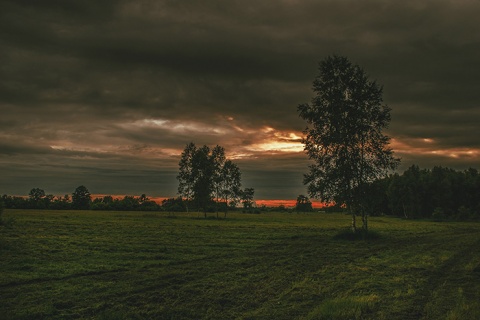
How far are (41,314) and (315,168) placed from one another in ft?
90.8

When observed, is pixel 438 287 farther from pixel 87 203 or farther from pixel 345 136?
pixel 87 203

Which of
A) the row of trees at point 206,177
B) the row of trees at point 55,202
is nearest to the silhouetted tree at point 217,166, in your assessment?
the row of trees at point 206,177

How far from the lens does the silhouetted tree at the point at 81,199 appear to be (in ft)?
501

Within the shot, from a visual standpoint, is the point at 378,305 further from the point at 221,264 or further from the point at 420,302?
the point at 221,264

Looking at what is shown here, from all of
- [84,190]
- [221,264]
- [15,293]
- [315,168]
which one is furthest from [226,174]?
[84,190]

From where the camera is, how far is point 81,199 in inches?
6132

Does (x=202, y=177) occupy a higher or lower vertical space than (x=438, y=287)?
higher

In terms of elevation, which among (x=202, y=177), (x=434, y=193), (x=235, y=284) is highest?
(x=202, y=177)

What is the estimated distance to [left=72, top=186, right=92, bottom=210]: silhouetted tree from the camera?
153 metres

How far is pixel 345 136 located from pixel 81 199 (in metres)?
150

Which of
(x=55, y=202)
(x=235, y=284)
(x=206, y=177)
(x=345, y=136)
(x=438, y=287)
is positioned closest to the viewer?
(x=438, y=287)

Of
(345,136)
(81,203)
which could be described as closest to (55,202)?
(81,203)

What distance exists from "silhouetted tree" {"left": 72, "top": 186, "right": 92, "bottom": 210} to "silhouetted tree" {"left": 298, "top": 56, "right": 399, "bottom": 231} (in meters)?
143

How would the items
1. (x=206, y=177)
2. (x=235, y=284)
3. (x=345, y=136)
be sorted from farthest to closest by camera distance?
(x=206, y=177)
(x=345, y=136)
(x=235, y=284)
